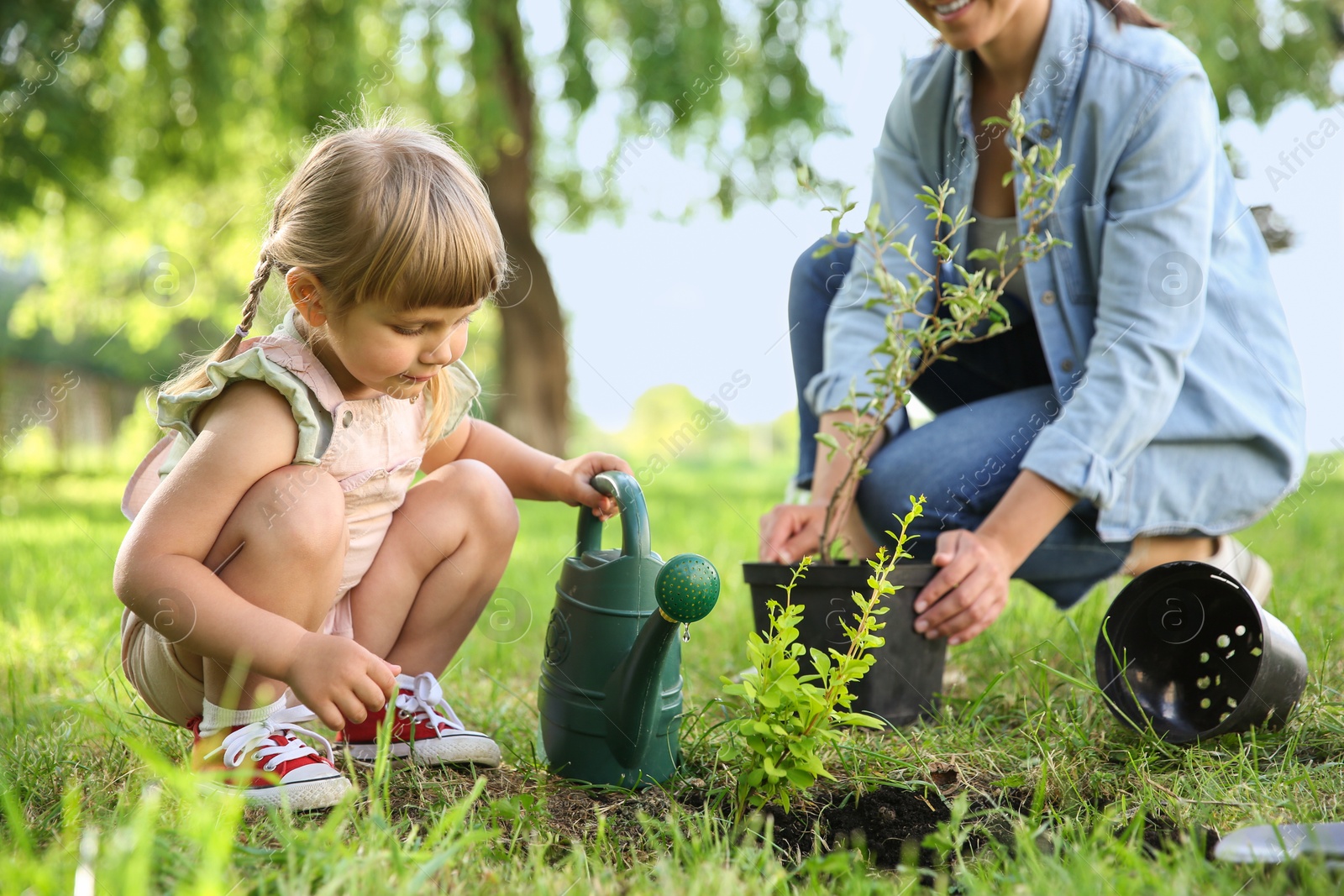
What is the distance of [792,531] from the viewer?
6.37 feet

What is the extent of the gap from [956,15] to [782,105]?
518cm

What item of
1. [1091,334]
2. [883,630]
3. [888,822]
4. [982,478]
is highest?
[1091,334]

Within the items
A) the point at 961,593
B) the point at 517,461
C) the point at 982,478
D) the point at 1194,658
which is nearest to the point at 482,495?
the point at 517,461

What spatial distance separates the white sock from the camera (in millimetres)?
1408

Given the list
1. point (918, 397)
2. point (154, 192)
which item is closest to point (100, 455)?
point (154, 192)

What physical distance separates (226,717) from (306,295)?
0.61 metres

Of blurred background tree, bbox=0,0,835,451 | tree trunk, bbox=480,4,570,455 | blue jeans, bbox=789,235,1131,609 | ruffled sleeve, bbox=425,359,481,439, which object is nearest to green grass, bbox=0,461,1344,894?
blue jeans, bbox=789,235,1131,609

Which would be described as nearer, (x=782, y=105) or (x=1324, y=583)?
(x=1324, y=583)

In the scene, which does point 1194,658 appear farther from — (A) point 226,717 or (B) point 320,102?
(B) point 320,102

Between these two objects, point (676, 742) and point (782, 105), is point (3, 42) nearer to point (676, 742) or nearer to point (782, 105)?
point (782, 105)

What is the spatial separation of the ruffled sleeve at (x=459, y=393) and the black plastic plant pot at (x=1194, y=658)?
1.08 meters

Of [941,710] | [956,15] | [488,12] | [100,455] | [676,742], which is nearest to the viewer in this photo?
[676,742]

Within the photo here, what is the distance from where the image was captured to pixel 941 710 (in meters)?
1.71

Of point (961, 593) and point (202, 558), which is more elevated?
point (202, 558)
